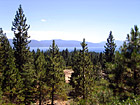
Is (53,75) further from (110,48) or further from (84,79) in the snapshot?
(110,48)

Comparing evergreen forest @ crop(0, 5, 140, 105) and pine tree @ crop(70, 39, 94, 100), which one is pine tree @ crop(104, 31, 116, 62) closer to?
evergreen forest @ crop(0, 5, 140, 105)

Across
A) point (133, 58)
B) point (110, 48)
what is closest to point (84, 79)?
point (133, 58)

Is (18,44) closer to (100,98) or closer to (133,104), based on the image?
(100,98)

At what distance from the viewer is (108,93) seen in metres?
8.16

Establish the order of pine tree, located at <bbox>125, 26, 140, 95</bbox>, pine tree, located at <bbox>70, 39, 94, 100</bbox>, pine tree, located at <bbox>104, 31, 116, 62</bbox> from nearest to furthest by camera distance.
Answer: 1. pine tree, located at <bbox>125, 26, 140, 95</bbox>
2. pine tree, located at <bbox>70, 39, 94, 100</bbox>
3. pine tree, located at <bbox>104, 31, 116, 62</bbox>

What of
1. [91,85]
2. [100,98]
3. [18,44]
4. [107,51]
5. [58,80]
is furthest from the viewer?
[107,51]

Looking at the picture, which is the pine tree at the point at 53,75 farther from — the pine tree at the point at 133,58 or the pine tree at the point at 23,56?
the pine tree at the point at 133,58

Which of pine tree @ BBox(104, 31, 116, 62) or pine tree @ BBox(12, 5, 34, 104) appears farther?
pine tree @ BBox(104, 31, 116, 62)

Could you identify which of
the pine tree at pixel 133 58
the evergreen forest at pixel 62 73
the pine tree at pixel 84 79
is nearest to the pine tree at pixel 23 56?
the evergreen forest at pixel 62 73

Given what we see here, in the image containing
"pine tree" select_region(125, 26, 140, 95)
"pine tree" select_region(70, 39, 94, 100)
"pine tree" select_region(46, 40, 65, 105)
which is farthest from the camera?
"pine tree" select_region(46, 40, 65, 105)

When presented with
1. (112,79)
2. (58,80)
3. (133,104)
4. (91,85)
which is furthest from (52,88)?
(133,104)

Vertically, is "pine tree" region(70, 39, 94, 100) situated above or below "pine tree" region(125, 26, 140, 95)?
below

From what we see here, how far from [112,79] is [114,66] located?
1.08 m

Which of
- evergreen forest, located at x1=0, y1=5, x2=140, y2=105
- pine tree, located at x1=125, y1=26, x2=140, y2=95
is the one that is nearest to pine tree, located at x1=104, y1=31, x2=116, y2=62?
evergreen forest, located at x1=0, y1=5, x2=140, y2=105
